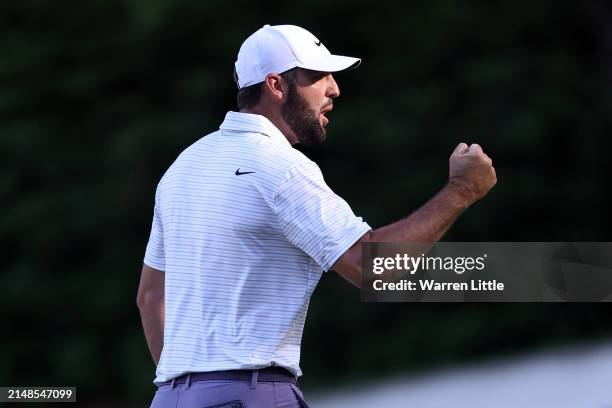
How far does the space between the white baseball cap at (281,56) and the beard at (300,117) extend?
0.06 meters

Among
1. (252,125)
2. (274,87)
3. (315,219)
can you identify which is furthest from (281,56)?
(315,219)

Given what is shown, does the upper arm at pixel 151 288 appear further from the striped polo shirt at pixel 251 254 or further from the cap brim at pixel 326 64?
the cap brim at pixel 326 64

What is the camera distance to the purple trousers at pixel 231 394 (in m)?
2.01

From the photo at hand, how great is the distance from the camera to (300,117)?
226 cm

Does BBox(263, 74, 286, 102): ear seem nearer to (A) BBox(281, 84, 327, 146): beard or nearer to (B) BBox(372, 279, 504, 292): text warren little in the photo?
(A) BBox(281, 84, 327, 146): beard

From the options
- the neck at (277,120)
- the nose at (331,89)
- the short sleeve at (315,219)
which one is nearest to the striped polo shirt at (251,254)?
the short sleeve at (315,219)

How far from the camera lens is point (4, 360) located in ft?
24.4

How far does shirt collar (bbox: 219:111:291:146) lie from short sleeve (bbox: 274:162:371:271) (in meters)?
0.17

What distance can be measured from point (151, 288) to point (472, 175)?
2.56 feet

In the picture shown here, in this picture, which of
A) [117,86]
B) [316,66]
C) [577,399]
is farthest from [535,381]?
[117,86]

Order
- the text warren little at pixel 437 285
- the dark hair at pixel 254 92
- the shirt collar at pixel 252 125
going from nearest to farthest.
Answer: the shirt collar at pixel 252 125 < the dark hair at pixel 254 92 < the text warren little at pixel 437 285

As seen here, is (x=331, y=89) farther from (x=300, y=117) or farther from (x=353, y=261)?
(x=353, y=261)

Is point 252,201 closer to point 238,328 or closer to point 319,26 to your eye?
point 238,328

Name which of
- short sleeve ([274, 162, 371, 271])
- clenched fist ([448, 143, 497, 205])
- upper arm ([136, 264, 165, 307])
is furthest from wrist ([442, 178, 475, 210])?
upper arm ([136, 264, 165, 307])
